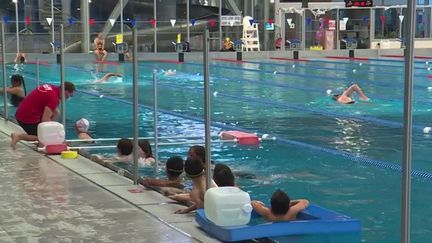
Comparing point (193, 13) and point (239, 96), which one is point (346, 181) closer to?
point (239, 96)

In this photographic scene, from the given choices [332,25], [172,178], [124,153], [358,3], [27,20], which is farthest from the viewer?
[358,3]

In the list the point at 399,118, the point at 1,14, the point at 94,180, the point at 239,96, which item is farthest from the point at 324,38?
the point at 94,180

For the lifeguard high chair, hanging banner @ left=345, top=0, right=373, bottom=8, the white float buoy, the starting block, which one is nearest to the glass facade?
hanging banner @ left=345, top=0, right=373, bottom=8

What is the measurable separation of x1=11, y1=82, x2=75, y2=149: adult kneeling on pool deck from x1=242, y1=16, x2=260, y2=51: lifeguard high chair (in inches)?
910

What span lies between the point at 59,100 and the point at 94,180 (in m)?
2.83

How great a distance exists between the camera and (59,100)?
8805 millimetres

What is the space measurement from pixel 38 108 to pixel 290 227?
5.08 metres

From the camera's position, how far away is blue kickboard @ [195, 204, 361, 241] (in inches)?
167

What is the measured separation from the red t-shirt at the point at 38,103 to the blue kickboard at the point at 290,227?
164 inches

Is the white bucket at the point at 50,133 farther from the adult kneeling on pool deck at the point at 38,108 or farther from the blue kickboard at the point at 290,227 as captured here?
the blue kickboard at the point at 290,227

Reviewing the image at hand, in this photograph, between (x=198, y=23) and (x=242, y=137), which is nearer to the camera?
(x=242, y=137)

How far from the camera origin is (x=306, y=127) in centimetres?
1054

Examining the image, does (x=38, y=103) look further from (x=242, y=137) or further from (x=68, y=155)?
(x=242, y=137)

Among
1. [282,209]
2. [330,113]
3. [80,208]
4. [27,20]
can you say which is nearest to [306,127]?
[330,113]
